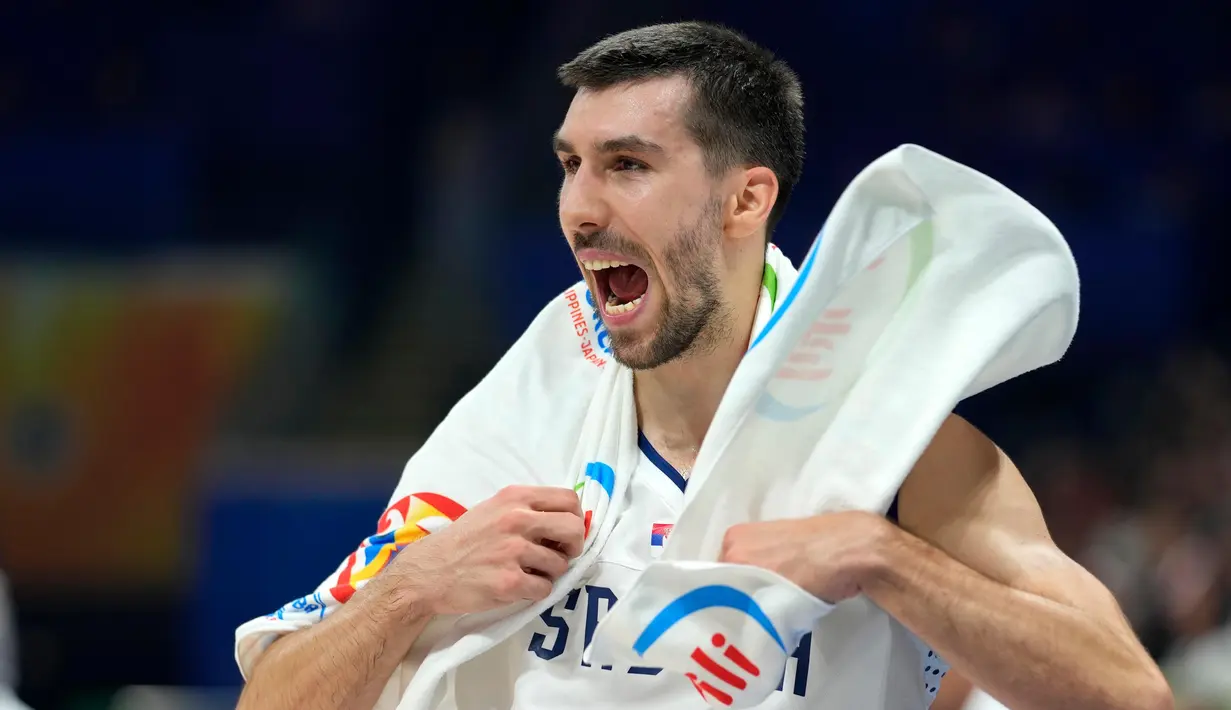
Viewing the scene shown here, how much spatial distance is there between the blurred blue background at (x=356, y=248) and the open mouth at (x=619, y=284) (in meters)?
3.41

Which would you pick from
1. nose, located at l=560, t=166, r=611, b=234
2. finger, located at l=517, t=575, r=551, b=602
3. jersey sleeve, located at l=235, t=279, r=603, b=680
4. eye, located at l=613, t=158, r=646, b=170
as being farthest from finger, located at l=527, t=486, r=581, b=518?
eye, located at l=613, t=158, r=646, b=170

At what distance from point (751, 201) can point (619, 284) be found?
27 centimetres

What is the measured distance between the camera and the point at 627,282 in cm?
240

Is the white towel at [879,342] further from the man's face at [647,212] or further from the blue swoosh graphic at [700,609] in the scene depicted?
the man's face at [647,212]

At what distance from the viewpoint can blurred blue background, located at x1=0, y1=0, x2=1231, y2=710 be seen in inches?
245

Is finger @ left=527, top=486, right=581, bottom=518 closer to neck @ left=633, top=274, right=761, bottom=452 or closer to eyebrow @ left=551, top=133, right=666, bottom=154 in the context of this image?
neck @ left=633, top=274, right=761, bottom=452

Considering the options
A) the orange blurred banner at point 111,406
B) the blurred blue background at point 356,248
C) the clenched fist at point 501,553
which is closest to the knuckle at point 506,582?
the clenched fist at point 501,553

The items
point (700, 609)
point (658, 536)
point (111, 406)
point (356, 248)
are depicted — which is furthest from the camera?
point (356, 248)

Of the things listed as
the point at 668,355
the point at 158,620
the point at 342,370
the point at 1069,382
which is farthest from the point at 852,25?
the point at 668,355

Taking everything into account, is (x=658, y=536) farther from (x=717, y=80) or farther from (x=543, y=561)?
(x=717, y=80)

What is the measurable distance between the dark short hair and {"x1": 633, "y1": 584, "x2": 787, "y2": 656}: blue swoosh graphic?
30.4 inches

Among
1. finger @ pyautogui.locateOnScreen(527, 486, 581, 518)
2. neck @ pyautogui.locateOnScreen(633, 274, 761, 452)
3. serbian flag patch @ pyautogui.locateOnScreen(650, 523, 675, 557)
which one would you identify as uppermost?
neck @ pyautogui.locateOnScreen(633, 274, 761, 452)

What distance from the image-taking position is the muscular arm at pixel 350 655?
2.14 meters

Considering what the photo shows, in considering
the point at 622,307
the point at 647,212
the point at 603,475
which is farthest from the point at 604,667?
the point at 647,212
